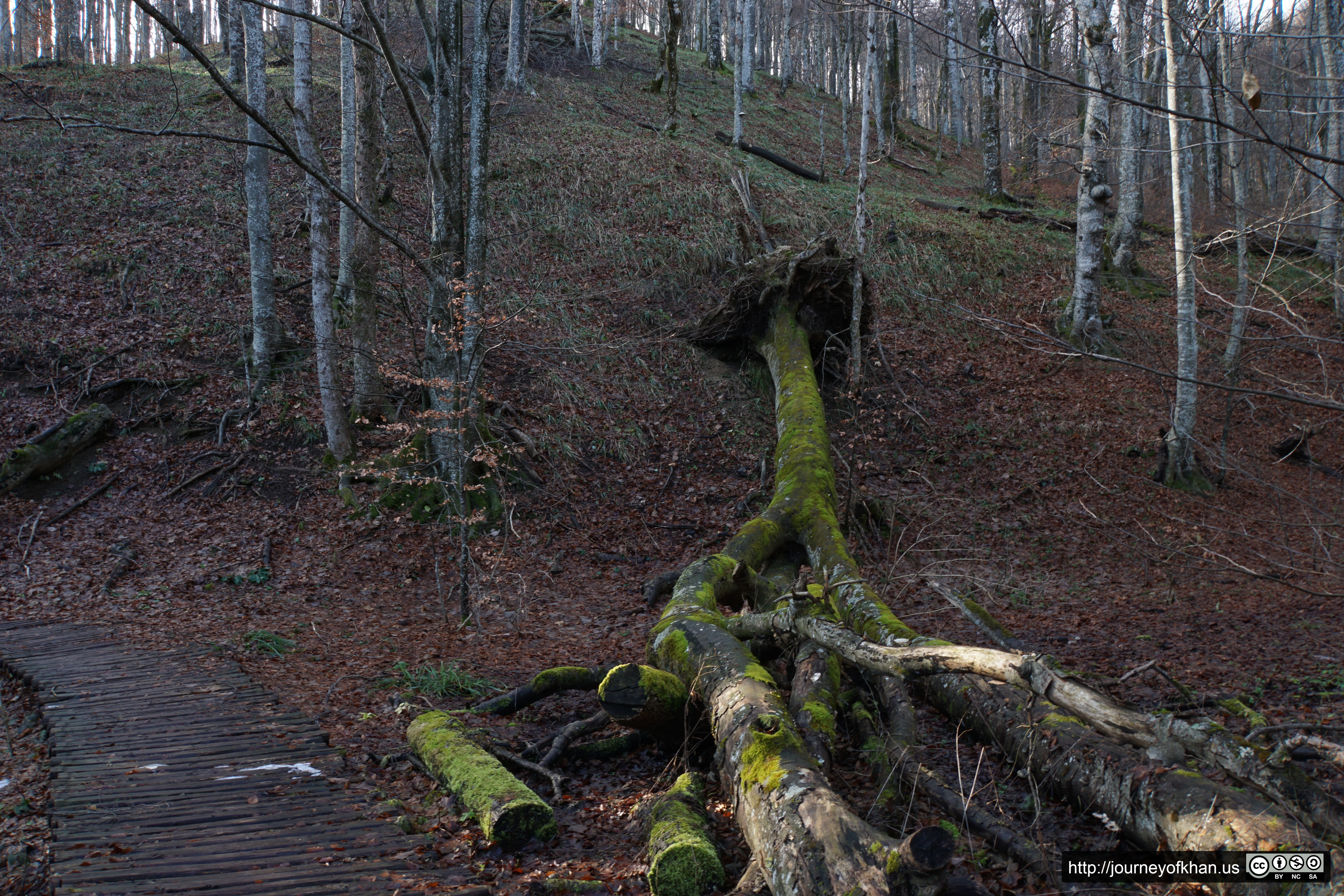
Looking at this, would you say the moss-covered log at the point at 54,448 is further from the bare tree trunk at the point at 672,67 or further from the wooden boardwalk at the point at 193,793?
the bare tree trunk at the point at 672,67

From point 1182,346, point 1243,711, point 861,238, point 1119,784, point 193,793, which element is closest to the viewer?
point 1119,784

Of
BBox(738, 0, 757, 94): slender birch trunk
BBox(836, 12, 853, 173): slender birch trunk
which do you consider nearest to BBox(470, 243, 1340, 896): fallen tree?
BBox(836, 12, 853, 173): slender birch trunk

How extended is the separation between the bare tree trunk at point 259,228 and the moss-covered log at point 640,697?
9897mm

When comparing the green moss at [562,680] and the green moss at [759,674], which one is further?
the green moss at [562,680]

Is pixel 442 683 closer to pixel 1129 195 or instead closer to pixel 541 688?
pixel 541 688

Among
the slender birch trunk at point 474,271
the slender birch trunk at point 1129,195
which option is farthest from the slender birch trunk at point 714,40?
the slender birch trunk at point 474,271

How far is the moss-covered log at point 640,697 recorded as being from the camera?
4852 millimetres

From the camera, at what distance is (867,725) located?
507 cm

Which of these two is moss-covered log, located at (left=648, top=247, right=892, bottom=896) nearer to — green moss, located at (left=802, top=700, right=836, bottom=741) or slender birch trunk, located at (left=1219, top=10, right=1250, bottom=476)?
green moss, located at (left=802, top=700, right=836, bottom=741)

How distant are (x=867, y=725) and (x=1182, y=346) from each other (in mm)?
8281

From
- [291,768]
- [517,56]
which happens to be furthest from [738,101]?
[291,768]

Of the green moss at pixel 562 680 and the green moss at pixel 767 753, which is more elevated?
the green moss at pixel 767 753

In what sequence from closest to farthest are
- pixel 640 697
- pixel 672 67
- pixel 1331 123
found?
pixel 640 697
pixel 1331 123
pixel 672 67

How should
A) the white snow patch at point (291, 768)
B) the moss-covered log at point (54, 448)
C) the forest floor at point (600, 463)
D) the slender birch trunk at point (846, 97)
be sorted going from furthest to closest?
the slender birch trunk at point (846, 97), the moss-covered log at point (54, 448), the forest floor at point (600, 463), the white snow patch at point (291, 768)
